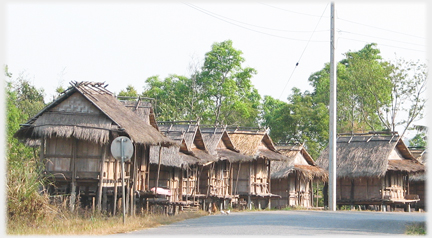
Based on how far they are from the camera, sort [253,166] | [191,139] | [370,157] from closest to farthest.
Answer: [191,139]
[253,166]
[370,157]

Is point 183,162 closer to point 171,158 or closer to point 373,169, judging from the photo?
point 171,158

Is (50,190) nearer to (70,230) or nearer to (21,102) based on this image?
(70,230)

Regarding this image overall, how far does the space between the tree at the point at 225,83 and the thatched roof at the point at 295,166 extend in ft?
32.0

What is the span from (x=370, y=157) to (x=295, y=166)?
4.60 metres

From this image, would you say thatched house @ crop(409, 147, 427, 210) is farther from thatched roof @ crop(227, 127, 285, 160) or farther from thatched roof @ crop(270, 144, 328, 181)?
thatched roof @ crop(227, 127, 285, 160)

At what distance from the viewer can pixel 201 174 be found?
34000 mm

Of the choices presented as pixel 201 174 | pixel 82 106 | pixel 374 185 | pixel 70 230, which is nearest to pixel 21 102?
pixel 201 174

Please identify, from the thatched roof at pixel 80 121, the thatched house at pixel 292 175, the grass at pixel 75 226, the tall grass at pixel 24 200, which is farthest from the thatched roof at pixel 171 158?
the thatched house at pixel 292 175

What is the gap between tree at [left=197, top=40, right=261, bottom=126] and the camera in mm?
49500

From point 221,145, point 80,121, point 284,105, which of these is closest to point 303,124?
point 284,105

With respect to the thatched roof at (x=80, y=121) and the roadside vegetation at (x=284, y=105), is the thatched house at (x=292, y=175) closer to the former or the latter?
the roadside vegetation at (x=284, y=105)

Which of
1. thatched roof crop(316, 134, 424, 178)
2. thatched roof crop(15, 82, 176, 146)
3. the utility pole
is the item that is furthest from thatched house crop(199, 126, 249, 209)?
thatched roof crop(15, 82, 176, 146)

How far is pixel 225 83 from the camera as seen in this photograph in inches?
1941

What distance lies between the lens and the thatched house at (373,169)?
37312 millimetres
